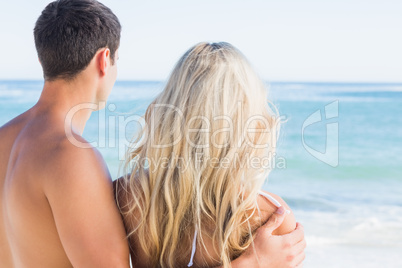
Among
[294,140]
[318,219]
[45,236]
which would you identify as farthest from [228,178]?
[294,140]

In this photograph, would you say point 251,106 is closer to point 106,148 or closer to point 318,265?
point 318,265

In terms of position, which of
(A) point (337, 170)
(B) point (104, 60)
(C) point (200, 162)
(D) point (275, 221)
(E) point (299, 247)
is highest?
(B) point (104, 60)

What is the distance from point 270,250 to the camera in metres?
1.81

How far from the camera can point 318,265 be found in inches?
192

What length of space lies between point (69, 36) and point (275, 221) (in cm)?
109

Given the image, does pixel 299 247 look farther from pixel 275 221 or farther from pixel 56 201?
pixel 56 201

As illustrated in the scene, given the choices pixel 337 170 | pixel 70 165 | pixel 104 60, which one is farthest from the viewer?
pixel 337 170

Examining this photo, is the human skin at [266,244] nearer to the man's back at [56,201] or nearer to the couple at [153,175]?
the couple at [153,175]

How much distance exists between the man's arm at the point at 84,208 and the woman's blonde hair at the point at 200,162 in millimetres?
117

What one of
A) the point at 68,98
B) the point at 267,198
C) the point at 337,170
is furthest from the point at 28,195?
the point at 337,170

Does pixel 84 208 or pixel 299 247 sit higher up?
pixel 84 208

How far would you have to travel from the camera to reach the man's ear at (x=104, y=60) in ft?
6.23

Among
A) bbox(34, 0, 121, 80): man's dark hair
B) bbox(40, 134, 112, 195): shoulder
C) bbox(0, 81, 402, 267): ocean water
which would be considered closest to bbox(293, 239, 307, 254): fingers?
bbox(0, 81, 402, 267): ocean water

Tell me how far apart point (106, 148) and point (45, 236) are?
8.65 metres
